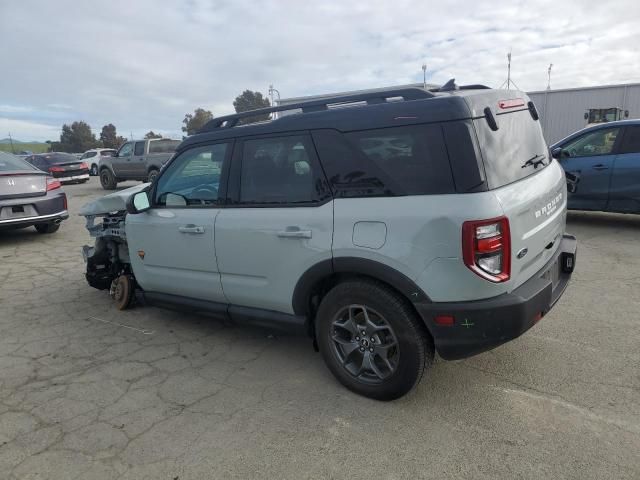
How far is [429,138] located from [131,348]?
2920 mm

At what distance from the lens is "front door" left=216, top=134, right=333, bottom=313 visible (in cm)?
295

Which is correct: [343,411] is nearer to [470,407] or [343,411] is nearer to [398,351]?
[398,351]

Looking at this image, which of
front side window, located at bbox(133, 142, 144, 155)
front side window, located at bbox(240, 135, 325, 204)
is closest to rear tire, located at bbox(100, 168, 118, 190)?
front side window, located at bbox(133, 142, 144, 155)

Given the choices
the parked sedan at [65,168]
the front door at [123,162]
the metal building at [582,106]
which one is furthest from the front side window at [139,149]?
the metal building at [582,106]

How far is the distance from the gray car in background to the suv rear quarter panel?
1468cm

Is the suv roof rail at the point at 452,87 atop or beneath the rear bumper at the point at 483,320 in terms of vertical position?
atop

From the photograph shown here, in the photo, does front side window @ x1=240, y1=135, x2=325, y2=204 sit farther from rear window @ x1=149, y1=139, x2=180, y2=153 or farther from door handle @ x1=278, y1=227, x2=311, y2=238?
rear window @ x1=149, y1=139, x2=180, y2=153

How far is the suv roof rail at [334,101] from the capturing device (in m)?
2.73

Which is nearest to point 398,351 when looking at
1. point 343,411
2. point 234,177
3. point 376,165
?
point 343,411

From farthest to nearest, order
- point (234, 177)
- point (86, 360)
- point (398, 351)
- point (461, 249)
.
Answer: point (86, 360), point (234, 177), point (398, 351), point (461, 249)

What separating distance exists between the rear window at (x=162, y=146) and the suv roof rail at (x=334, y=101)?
45.1 feet

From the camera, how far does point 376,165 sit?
2.71 meters

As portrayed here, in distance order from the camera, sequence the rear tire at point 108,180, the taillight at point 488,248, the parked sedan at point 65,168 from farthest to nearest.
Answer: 1. the parked sedan at point 65,168
2. the rear tire at point 108,180
3. the taillight at point 488,248

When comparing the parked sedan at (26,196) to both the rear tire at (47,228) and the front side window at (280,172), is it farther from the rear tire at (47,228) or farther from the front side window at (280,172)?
the front side window at (280,172)
